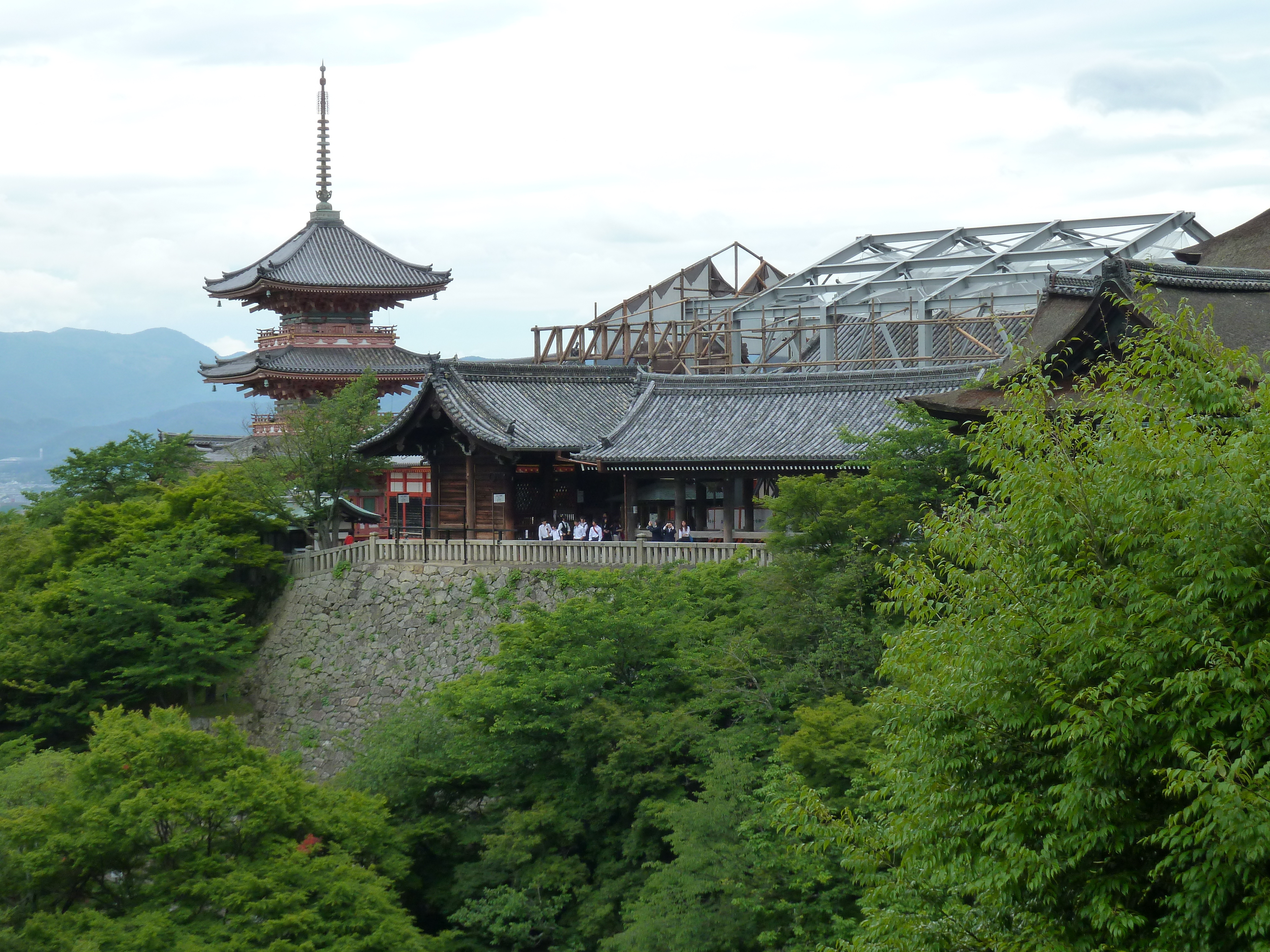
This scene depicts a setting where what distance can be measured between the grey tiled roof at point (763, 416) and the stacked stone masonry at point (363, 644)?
4397mm

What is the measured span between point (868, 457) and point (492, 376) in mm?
13776

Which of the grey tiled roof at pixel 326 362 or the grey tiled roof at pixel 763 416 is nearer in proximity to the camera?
the grey tiled roof at pixel 763 416

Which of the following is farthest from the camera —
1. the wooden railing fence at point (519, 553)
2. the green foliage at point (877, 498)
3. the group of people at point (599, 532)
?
the group of people at point (599, 532)

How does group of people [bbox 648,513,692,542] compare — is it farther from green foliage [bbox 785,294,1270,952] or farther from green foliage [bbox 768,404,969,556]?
green foliage [bbox 785,294,1270,952]

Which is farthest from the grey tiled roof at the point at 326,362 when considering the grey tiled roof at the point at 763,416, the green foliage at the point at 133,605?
the grey tiled roof at the point at 763,416

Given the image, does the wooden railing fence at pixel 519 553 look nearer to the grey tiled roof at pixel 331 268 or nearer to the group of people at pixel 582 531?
the group of people at pixel 582 531

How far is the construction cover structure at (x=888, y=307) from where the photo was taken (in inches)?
1713

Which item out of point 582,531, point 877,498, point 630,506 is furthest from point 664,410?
point 877,498

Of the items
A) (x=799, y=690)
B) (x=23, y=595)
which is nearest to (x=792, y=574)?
(x=799, y=690)

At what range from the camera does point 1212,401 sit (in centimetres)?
1131

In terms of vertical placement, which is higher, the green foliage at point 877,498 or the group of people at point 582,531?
the green foliage at point 877,498

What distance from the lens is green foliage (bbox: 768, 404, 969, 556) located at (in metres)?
23.2

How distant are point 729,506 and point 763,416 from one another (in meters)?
2.55

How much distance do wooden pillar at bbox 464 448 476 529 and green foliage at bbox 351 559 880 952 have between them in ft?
27.0
